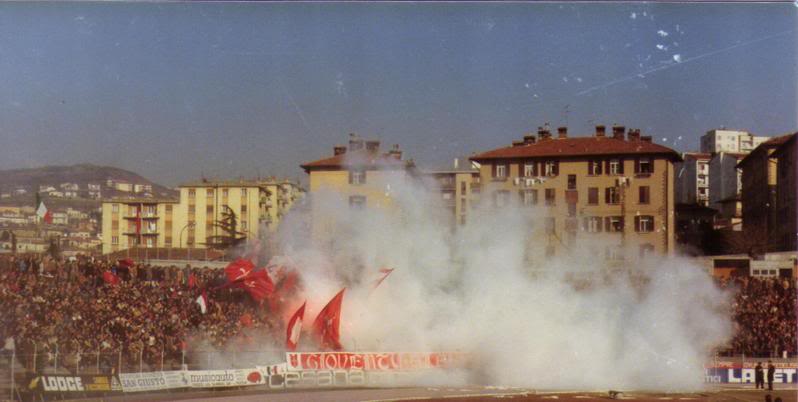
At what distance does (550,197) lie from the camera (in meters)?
48.7

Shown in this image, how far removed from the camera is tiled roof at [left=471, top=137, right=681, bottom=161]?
2002 inches

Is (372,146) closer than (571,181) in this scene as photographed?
Yes

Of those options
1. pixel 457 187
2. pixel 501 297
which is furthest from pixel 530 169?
pixel 501 297

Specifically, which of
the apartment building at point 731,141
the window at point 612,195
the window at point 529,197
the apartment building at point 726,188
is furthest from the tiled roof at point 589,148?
the apartment building at point 726,188

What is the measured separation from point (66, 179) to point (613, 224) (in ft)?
97.0

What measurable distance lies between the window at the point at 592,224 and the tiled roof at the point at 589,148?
4385mm

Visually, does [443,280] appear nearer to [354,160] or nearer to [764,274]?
[354,160]

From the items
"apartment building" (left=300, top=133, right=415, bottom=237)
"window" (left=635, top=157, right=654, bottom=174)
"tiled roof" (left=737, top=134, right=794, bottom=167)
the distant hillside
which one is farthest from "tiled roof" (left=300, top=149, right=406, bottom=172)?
"tiled roof" (left=737, top=134, right=794, bottom=167)

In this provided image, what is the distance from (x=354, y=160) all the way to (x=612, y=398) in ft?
53.4

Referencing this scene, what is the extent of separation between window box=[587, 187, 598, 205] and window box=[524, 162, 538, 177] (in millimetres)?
3248

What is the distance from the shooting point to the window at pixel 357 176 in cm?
4117

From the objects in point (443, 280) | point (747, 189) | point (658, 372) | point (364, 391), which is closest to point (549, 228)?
point (443, 280)

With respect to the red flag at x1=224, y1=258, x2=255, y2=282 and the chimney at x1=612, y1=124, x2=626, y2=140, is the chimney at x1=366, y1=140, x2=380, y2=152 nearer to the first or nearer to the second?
the red flag at x1=224, y1=258, x2=255, y2=282

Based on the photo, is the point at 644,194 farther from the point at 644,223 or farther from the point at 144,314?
the point at 144,314
